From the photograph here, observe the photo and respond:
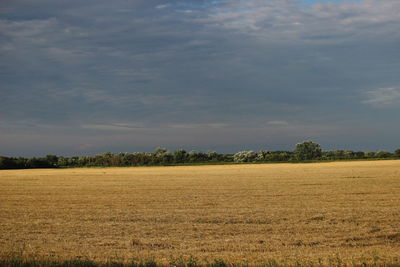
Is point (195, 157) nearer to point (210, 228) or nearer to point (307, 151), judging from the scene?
point (307, 151)

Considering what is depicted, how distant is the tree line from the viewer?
11569 cm

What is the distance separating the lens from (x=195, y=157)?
122m

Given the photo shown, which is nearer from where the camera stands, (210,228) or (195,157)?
(210,228)

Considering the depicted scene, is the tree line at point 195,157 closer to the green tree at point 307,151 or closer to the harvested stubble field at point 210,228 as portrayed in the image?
the green tree at point 307,151

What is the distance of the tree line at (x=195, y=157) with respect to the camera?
116 metres

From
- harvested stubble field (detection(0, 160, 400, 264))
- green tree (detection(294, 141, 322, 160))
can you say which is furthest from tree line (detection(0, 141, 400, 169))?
harvested stubble field (detection(0, 160, 400, 264))

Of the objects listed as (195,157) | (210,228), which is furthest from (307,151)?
(210,228)

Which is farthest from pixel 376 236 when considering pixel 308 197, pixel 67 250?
pixel 308 197

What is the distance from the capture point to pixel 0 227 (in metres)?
19.0

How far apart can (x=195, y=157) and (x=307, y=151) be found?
2977 centimetres

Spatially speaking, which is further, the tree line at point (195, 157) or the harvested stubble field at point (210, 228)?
the tree line at point (195, 157)

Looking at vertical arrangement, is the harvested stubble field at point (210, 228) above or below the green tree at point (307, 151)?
below

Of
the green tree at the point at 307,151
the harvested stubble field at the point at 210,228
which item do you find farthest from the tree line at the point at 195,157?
the harvested stubble field at the point at 210,228

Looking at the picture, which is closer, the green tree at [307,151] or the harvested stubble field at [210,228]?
the harvested stubble field at [210,228]
